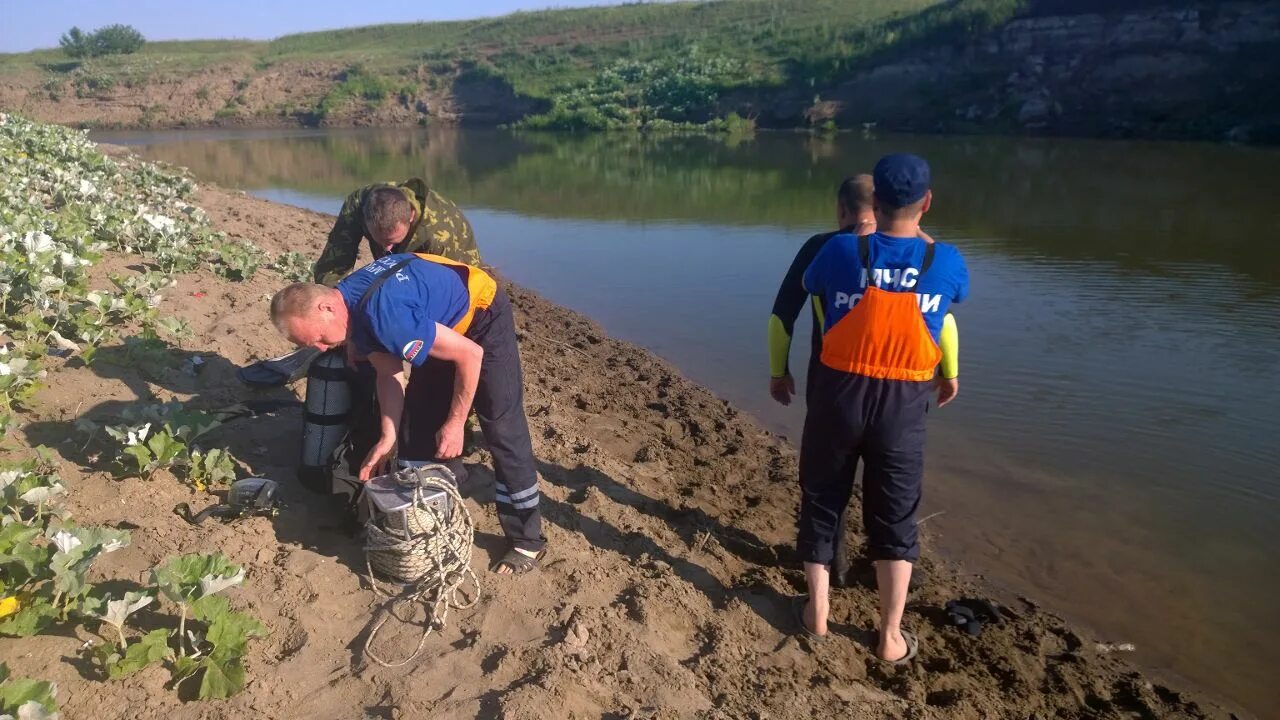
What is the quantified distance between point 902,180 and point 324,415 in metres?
2.90

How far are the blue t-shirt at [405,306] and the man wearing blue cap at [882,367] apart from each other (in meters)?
1.49

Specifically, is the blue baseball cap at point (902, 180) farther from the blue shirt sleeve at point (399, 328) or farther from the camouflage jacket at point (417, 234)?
the camouflage jacket at point (417, 234)

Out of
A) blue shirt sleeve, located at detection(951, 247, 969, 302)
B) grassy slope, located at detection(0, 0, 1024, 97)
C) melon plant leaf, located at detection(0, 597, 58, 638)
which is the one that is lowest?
melon plant leaf, located at detection(0, 597, 58, 638)

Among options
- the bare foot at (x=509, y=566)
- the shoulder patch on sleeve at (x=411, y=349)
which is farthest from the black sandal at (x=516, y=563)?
the shoulder patch on sleeve at (x=411, y=349)

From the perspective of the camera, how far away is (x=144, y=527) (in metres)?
3.90

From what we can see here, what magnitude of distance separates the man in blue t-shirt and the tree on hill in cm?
7755

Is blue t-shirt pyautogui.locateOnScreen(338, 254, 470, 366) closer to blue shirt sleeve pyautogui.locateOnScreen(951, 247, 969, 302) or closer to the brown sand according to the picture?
the brown sand

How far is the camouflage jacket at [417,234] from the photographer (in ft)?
17.3

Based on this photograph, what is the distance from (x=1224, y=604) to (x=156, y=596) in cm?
493

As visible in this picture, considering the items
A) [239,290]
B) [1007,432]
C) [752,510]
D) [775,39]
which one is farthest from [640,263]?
[775,39]

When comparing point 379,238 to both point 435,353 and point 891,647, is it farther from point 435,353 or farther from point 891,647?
point 891,647

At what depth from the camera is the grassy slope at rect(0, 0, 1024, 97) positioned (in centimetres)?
4347

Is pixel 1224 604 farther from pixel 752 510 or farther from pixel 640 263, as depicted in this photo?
pixel 640 263

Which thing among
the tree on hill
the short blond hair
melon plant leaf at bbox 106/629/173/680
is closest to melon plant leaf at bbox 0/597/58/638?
melon plant leaf at bbox 106/629/173/680
